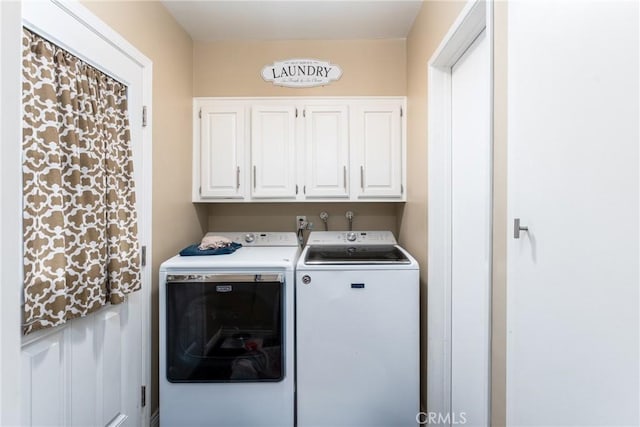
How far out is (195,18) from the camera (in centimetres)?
200

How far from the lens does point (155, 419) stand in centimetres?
176

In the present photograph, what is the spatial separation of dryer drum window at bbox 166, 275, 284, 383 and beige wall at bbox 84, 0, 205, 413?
209mm

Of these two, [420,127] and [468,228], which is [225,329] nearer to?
[468,228]

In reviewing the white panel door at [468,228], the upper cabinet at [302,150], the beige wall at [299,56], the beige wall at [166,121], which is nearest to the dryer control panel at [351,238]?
the upper cabinet at [302,150]

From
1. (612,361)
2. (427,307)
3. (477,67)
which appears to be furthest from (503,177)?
(427,307)

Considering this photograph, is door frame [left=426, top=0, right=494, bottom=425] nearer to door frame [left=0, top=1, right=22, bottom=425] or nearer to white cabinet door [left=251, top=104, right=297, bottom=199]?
white cabinet door [left=251, top=104, right=297, bottom=199]

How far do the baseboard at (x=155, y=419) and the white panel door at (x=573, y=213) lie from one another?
1813 mm

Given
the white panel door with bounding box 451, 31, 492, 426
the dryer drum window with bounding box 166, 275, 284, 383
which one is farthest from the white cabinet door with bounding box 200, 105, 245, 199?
the white panel door with bounding box 451, 31, 492, 426

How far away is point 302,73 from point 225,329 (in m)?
1.80

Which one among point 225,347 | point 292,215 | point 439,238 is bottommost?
point 225,347

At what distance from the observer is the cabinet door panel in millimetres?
2146

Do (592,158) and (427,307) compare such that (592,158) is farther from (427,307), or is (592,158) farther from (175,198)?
(175,198)

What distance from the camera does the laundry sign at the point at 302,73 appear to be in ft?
7.27

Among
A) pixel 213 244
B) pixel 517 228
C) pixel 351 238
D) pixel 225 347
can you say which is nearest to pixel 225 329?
pixel 225 347
